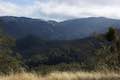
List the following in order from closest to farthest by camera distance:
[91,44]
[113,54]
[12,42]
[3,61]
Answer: [113,54], [3,61], [12,42], [91,44]

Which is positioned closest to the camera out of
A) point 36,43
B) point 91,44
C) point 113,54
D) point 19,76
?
point 19,76

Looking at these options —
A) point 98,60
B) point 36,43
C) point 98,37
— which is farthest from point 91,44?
point 36,43

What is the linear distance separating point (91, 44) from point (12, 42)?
4.96m

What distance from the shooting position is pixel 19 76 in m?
9.97

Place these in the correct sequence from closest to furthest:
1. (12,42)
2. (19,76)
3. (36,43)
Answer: (19,76) → (12,42) → (36,43)

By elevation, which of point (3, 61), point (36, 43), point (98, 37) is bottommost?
point (36, 43)

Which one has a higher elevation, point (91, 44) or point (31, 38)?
point (91, 44)

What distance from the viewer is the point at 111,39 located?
1750cm

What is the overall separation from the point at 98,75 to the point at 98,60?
6.80 m

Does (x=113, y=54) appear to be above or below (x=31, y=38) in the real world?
above

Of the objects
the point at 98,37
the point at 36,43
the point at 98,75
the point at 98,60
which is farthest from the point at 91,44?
the point at 36,43

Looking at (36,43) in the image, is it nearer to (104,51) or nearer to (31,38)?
(31,38)

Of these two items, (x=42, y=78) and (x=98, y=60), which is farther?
(x=98, y=60)

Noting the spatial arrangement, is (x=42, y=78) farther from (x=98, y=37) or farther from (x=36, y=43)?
(x=36, y=43)
